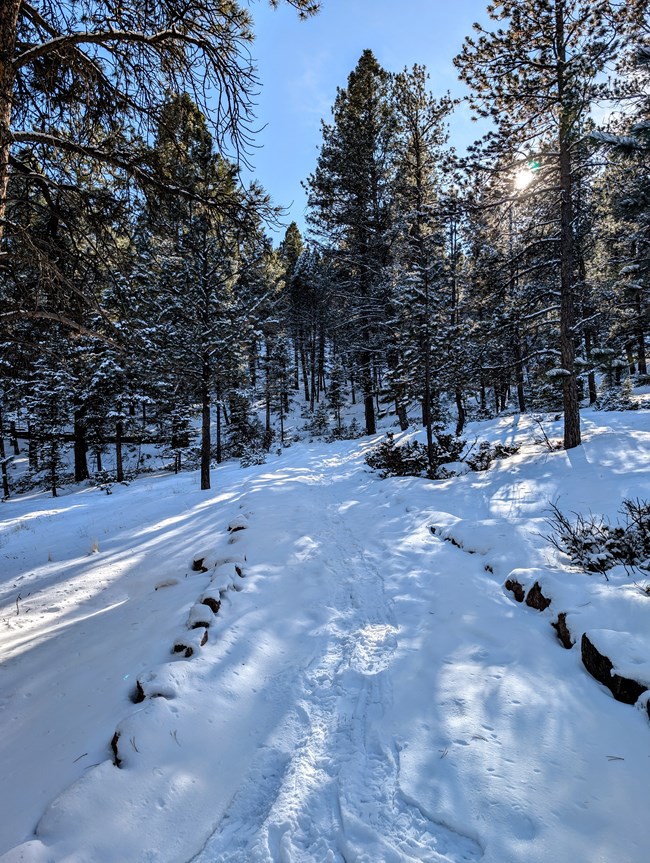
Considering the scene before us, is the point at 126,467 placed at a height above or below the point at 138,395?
below

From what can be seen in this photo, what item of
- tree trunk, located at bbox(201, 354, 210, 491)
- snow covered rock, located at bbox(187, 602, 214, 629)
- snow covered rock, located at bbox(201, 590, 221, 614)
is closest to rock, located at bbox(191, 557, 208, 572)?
snow covered rock, located at bbox(201, 590, 221, 614)

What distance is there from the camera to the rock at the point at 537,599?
Result: 139 inches

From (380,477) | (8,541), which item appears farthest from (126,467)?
(380,477)

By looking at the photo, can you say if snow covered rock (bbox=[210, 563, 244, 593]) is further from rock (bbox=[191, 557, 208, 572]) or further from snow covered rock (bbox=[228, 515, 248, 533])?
snow covered rock (bbox=[228, 515, 248, 533])

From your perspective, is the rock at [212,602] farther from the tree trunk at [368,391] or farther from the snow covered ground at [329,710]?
the tree trunk at [368,391]

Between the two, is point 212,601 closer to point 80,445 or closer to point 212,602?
point 212,602

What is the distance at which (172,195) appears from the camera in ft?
13.5

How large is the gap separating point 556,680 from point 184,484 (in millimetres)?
14026

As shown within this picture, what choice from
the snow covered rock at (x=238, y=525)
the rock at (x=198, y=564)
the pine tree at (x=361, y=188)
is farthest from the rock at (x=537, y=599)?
the pine tree at (x=361, y=188)

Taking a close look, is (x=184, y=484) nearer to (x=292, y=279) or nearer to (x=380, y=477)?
(x=380, y=477)

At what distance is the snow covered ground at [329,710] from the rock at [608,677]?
0.23 feet

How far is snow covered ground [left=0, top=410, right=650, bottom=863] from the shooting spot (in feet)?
6.15

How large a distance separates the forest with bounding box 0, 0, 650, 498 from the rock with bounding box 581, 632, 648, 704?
15.3 ft

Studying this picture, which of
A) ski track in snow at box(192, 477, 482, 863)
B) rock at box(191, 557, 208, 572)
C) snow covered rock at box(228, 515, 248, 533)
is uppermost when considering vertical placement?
snow covered rock at box(228, 515, 248, 533)
